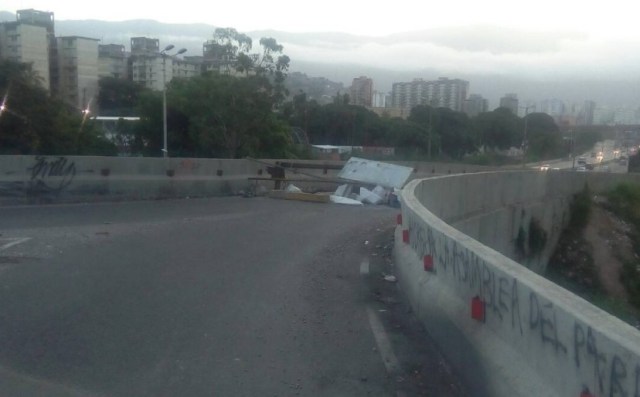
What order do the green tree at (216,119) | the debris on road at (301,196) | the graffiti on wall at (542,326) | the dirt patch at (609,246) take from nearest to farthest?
1. the graffiti on wall at (542,326)
2. the debris on road at (301,196)
3. the dirt patch at (609,246)
4. the green tree at (216,119)

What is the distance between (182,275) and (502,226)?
13.7m

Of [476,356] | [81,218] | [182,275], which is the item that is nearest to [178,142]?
[81,218]

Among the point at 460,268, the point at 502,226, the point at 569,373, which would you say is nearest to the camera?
the point at 569,373

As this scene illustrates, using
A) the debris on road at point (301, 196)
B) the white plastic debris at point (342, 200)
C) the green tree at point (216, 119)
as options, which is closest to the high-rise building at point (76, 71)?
the green tree at point (216, 119)

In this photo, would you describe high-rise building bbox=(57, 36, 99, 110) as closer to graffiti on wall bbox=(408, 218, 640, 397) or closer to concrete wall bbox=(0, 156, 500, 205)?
concrete wall bbox=(0, 156, 500, 205)

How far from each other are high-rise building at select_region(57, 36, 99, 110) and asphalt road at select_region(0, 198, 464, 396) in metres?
44.7

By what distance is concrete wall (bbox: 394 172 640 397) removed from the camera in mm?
4477

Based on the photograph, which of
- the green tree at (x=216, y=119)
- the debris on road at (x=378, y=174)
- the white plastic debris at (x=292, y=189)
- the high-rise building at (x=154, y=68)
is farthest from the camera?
the high-rise building at (x=154, y=68)

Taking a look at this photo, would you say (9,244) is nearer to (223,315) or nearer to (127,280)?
(127,280)

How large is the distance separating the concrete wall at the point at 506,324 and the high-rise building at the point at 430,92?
3580 inches

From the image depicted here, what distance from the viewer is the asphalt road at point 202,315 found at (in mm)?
6906

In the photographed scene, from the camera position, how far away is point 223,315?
9141mm

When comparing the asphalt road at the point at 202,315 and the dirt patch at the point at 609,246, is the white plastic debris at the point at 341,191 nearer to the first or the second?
the dirt patch at the point at 609,246

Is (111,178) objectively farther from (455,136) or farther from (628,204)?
(455,136)
